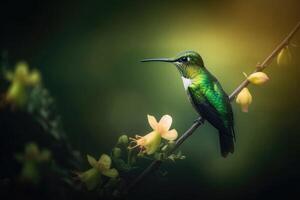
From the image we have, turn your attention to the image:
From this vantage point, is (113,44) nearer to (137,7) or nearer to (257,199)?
(137,7)

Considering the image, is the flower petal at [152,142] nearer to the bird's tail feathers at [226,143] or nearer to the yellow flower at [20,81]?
the bird's tail feathers at [226,143]

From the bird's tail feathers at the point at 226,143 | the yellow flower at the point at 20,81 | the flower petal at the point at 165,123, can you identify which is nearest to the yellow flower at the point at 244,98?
the bird's tail feathers at the point at 226,143

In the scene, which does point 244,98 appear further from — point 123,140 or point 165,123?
point 123,140

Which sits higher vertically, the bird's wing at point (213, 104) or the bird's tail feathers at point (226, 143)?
the bird's wing at point (213, 104)

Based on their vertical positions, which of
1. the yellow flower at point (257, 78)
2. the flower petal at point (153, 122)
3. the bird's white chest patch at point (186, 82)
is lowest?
the yellow flower at point (257, 78)

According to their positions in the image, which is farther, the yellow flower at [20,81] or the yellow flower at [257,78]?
the yellow flower at [257,78]

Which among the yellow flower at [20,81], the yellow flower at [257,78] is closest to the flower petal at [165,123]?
the yellow flower at [257,78]

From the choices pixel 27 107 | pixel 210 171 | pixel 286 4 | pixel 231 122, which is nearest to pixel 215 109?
pixel 231 122

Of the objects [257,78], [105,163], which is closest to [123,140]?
[105,163]
